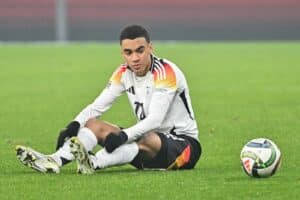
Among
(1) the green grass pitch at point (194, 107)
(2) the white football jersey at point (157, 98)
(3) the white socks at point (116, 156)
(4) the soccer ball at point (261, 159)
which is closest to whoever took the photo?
(1) the green grass pitch at point (194, 107)

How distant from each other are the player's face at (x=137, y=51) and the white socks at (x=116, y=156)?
770 millimetres

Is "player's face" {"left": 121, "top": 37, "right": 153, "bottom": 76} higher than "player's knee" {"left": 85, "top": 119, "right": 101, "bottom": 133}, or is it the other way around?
"player's face" {"left": 121, "top": 37, "right": 153, "bottom": 76}

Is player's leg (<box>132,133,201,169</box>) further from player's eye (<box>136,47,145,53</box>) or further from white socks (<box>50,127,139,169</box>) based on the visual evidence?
player's eye (<box>136,47,145,53</box>)

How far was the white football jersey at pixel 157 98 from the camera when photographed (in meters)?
11.3

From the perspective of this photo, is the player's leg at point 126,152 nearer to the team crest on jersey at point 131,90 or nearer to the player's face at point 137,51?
the team crest on jersey at point 131,90

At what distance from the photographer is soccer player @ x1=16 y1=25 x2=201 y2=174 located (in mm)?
10992

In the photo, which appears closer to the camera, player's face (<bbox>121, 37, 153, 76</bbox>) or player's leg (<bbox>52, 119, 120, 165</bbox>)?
player's leg (<bbox>52, 119, 120, 165</bbox>)

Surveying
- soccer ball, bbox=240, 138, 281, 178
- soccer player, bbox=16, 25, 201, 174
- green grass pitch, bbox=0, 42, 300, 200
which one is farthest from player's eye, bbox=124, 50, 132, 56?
soccer ball, bbox=240, 138, 281, 178

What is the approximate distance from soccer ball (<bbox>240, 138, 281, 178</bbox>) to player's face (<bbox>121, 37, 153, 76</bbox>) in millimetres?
1284

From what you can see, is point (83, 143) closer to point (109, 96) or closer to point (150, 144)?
point (150, 144)

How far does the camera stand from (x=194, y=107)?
68.0ft

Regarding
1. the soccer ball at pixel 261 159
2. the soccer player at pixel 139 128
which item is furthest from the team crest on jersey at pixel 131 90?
the soccer ball at pixel 261 159

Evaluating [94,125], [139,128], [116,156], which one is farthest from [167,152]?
[94,125]

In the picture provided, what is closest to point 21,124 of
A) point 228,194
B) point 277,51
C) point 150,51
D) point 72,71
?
point 150,51
